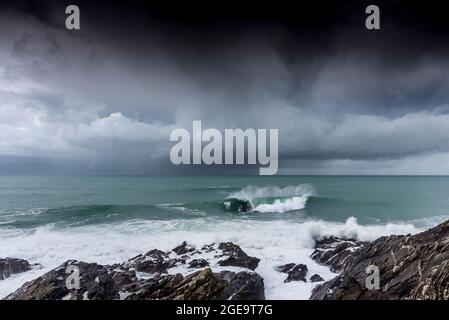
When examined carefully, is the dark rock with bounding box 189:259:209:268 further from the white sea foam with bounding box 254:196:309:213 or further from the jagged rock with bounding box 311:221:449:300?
the white sea foam with bounding box 254:196:309:213

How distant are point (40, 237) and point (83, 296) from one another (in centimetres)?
851

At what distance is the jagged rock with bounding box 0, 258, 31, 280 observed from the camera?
7.65 m

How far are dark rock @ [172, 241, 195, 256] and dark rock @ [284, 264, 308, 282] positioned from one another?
3.93 meters

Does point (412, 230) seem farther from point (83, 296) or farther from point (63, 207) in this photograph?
point (63, 207)

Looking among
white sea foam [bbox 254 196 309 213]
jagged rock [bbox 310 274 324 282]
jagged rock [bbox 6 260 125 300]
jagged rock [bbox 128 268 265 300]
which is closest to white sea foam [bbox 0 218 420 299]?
jagged rock [bbox 310 274 324 282]

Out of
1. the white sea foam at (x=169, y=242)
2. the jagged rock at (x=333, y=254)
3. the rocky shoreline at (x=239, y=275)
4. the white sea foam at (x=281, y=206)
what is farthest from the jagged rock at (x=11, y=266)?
the white sea foam at (x=281, y=206)

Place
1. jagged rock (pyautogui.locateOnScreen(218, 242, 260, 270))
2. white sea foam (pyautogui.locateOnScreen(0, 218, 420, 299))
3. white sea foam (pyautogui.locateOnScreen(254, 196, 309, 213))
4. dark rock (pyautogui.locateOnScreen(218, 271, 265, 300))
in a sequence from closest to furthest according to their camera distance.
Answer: dark rock (pyautogui.locateOnScreen(218, 271, 265, 300)), white sea foam (pyautogui.locateOnScreen(0, 218, 420, 299)), jagged rock (pyautogui.locateOnScreen(218, 242, 260, 270)), white sea foam (pyautogui.locateOnScreen(254, 196, 309, 213))

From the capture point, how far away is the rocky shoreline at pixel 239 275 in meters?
4.58

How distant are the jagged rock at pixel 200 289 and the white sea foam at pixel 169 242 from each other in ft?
3.02

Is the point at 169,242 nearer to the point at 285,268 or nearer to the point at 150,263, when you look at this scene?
the point at 150,263

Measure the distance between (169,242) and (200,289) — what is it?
600cm

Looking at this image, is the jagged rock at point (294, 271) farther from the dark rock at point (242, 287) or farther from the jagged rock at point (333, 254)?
the dark rock at point (242, 287)

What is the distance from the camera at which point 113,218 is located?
1648cm
